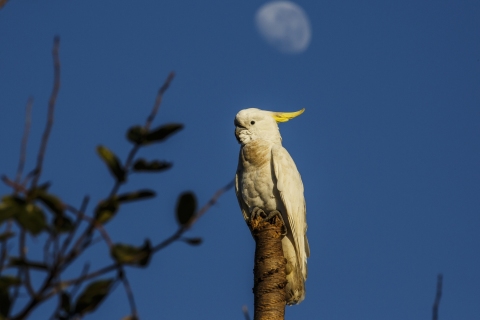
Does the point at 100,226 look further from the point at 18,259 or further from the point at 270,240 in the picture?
the point at 270,240

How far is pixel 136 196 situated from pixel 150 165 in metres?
0.07

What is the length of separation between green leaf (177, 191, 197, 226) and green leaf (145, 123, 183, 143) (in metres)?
0.12

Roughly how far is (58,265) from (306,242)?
5402 millimetres

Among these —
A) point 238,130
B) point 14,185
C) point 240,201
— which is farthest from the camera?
point 238,130

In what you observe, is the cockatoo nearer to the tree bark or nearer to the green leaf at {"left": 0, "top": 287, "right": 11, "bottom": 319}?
the tree bark

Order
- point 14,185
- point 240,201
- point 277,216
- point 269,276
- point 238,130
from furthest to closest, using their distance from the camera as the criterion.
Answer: point 238,130, point 240,201, point 277,216, point 269,276, point 14,185

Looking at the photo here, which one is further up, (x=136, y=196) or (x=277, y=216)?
(x=277, y=216)

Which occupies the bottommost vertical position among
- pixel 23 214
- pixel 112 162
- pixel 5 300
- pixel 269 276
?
pixel 5 300

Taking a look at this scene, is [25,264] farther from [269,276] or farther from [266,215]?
[266,215]

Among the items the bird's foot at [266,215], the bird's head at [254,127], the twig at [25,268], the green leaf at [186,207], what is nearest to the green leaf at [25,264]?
the twig at [25,268]

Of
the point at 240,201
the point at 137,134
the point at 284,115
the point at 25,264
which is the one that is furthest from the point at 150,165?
the point at 284,115

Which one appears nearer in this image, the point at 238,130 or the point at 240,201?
the point at 240,201

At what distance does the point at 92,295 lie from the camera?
1.25 meters

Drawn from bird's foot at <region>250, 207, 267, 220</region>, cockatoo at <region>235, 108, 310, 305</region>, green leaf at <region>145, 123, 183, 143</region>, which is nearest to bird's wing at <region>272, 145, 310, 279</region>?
cockatoo at <region>235, 108, 310, 305</region>
